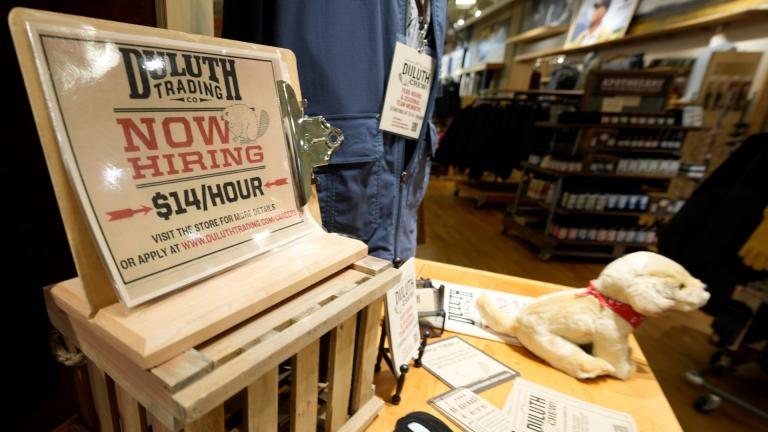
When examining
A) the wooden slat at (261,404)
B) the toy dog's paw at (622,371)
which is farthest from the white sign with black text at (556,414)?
the wooden slat at (261,404)

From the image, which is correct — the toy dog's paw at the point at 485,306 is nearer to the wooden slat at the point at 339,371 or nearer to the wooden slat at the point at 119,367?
the wooden slat at the point at 339,371

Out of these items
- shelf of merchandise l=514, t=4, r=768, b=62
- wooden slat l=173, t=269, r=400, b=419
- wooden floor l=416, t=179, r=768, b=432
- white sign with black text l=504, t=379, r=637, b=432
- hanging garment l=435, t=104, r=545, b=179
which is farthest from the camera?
hanging garment l=435, t=104, r=545, b=179

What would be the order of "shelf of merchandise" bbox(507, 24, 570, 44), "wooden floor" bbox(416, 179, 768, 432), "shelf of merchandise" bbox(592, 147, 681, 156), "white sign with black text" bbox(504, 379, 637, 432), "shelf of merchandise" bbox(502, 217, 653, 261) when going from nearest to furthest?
"white sign with black text" bbox(504, 379, 637, 432)
"wooden floor" bbox(416, 179, 768, 432)
"shelf of merchandise" bbox(592, 147, 681, 156)
"shelf of merchandise" bbox(502, 217, 653, 261)
"shelf of merchandise" bbox(507, 24, 570, 44)

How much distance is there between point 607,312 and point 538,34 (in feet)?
18.0

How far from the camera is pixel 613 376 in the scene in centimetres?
83

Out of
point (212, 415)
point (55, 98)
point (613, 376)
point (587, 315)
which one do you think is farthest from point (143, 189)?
point (613, 376)

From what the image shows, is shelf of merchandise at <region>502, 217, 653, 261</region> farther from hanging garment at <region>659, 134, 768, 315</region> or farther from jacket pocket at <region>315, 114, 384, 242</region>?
jacket pocket at <region>315, 114, 384, 242</region>

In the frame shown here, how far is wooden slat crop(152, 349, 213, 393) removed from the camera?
0.31 meters

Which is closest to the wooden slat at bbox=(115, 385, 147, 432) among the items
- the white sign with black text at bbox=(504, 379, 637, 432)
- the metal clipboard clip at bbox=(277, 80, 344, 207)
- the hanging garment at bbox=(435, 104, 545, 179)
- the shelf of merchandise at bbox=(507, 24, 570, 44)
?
the metal clipboard clip at bbox=(277, 80, 344, 207)

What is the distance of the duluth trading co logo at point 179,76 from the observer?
388mm

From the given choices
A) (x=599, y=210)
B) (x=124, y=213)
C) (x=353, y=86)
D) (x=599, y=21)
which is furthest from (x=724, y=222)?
(x=599, y=21)

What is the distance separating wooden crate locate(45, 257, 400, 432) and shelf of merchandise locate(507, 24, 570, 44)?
5450mm

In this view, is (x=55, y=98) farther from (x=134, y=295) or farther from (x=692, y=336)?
(x=692, y=336)

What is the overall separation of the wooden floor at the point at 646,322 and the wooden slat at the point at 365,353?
6.29 ft
